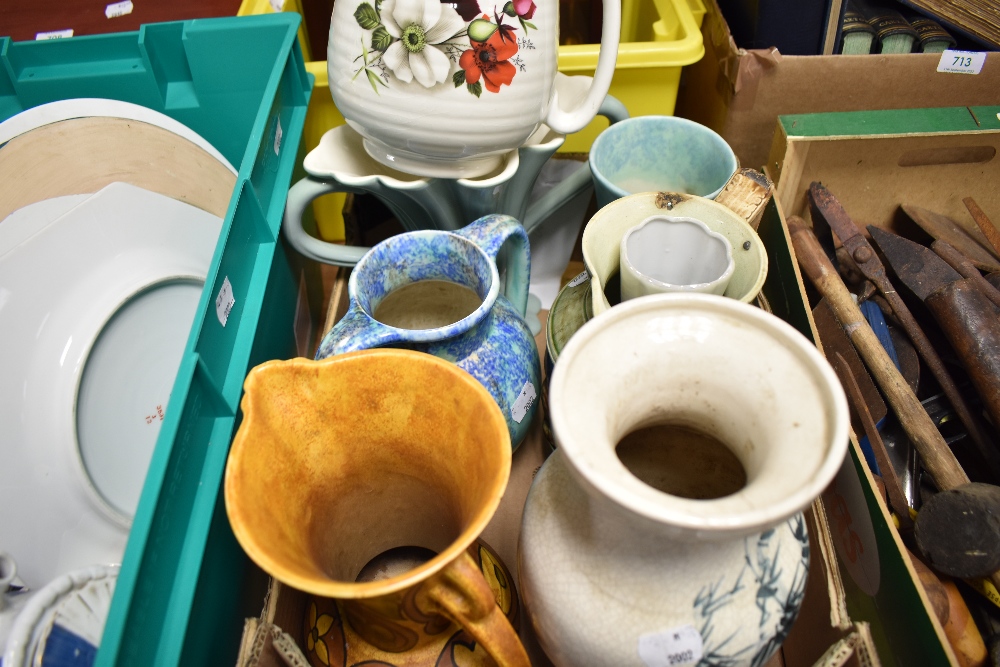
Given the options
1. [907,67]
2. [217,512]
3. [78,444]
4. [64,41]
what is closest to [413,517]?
[217,512]

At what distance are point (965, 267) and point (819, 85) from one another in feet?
1.00

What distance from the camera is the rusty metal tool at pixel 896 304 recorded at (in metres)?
0.68

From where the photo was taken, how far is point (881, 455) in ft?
2.15

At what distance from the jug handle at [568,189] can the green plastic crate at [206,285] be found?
32cm

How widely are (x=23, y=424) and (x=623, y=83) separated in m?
0.78

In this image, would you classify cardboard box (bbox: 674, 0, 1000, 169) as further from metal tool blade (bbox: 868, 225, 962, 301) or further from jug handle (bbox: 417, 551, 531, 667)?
Answer: jug handle (bbox: 417, 551, 531, 667)

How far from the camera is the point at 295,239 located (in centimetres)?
74

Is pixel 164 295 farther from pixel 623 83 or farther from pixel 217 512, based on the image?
pixel 623 83

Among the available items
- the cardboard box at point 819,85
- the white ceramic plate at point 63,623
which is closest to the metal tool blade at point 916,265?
the cardboard box at point 819,85

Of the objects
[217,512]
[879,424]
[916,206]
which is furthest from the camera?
[916,206]

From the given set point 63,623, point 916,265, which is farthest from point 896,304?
point 63,623

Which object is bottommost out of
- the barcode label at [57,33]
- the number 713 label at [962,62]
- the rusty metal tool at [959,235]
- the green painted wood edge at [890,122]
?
the rusty metal tool at [959,235]

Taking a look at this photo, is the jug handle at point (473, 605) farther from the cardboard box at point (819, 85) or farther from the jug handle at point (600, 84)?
the cardboard box at point (819, 85)

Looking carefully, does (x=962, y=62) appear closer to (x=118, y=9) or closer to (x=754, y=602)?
(x=754, y=602)
